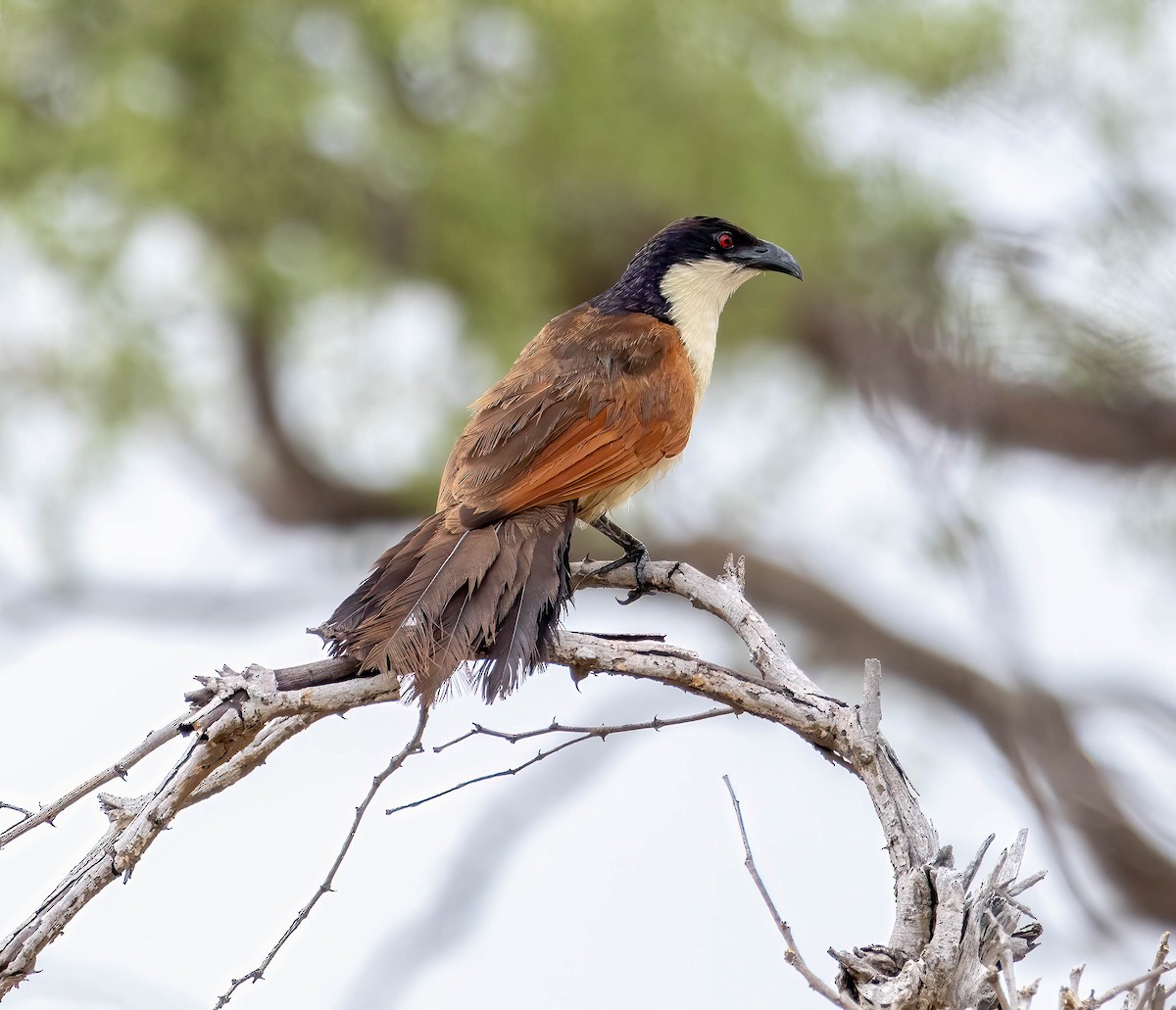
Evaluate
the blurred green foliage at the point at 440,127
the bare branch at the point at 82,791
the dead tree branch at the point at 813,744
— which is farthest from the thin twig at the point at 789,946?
the blurred green foliage at the point at 440,127

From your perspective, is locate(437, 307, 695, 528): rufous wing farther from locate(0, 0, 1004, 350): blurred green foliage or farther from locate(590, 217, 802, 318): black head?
locate(0, 0, 1004, 350): blurred green foliage

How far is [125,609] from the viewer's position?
8.73 m

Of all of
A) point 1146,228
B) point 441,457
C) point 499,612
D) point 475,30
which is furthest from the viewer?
point 441,457

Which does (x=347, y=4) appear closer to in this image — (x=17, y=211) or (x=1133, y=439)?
(x=17, y=211)

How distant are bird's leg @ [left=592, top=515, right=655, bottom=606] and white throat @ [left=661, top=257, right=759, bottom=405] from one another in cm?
59

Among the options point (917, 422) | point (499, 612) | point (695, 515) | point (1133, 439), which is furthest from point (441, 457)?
point (499, 612)

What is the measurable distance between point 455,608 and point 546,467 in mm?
596

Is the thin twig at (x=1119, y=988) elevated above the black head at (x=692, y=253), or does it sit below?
below

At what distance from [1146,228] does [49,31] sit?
5.11 m

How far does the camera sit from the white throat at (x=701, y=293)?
3.52 metres

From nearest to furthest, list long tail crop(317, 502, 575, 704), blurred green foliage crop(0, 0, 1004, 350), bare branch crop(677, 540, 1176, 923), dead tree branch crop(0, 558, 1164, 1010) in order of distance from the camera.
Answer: dead tree branch crop(0, 558, 1164, 1010), long tail crop(317, 502, 575, 704), bare branch crop(677, 540, 1176, 923), blurred green foliage crop(0, 0, 1004, 350)

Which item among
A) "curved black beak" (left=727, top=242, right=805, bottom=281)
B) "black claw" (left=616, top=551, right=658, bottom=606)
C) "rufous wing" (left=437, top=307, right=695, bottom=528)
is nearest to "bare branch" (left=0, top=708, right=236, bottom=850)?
"rufous wing" (left=437, top=307, right=695, bottom=528)

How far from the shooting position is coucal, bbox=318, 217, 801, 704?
2057 mm

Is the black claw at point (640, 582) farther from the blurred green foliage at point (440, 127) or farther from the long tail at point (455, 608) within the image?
the blurred green foliage at point (440, 127)
